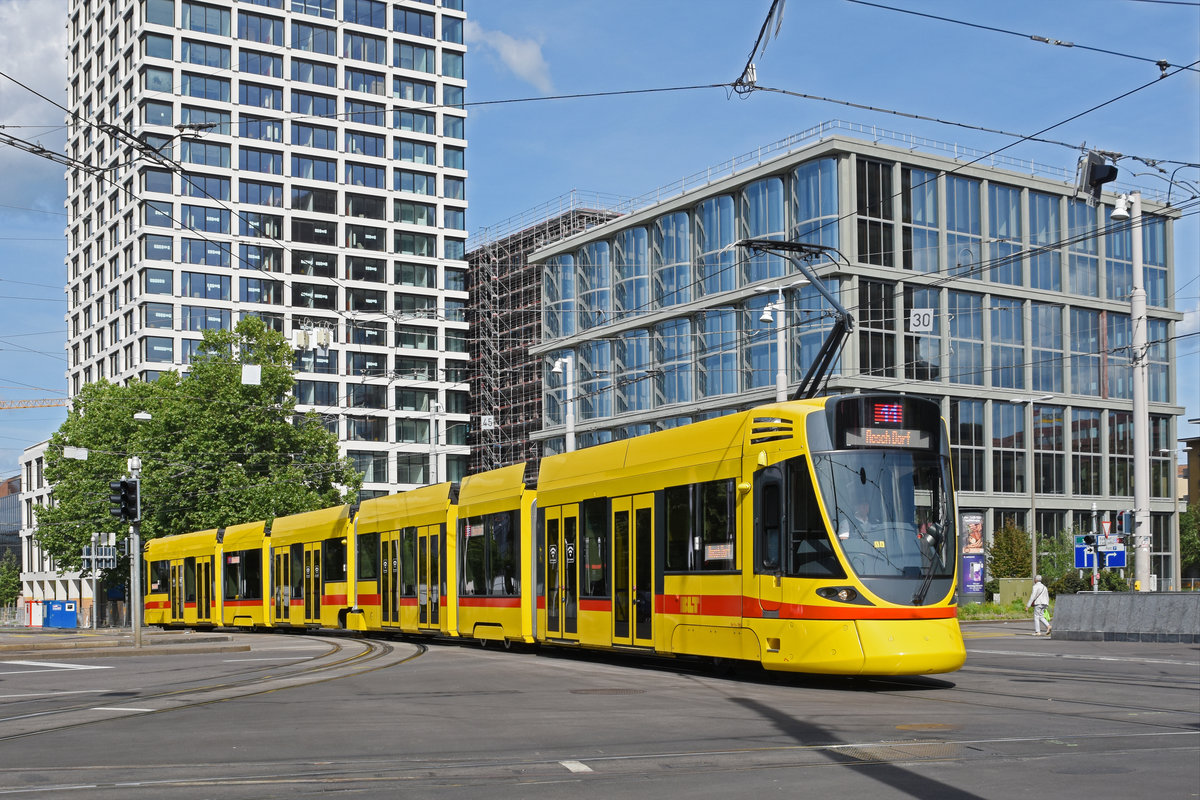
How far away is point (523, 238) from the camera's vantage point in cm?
9138

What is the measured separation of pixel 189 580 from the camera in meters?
44.9

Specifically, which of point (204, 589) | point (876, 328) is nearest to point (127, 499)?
point (204, 589)

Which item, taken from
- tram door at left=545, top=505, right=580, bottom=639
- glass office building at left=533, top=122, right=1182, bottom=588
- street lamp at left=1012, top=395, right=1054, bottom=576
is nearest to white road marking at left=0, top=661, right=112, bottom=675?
tram door at left=545, top=505, right=580, bottom=639

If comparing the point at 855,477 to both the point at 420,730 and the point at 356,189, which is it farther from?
the point at 356,189

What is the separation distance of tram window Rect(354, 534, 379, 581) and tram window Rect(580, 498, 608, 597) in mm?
10709

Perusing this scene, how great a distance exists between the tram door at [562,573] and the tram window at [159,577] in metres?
30.0

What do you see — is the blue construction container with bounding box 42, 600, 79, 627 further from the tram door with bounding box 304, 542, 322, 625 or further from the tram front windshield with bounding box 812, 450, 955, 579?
the tram front windshield with bounding box 812, 450, 955, 579

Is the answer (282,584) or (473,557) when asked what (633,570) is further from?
(282,584)

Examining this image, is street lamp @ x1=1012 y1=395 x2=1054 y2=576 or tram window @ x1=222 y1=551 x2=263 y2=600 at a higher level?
street lamp @ x1=1012 y1=395 x2=1054 y2=576

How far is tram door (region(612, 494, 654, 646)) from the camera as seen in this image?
18.4 meters

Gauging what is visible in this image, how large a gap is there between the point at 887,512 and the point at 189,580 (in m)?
34.4

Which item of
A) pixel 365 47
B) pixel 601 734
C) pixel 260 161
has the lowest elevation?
pixel 601 734

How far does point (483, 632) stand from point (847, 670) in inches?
414

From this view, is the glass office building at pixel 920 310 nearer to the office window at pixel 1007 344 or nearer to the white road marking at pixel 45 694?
the office window at pixel 1007 344
